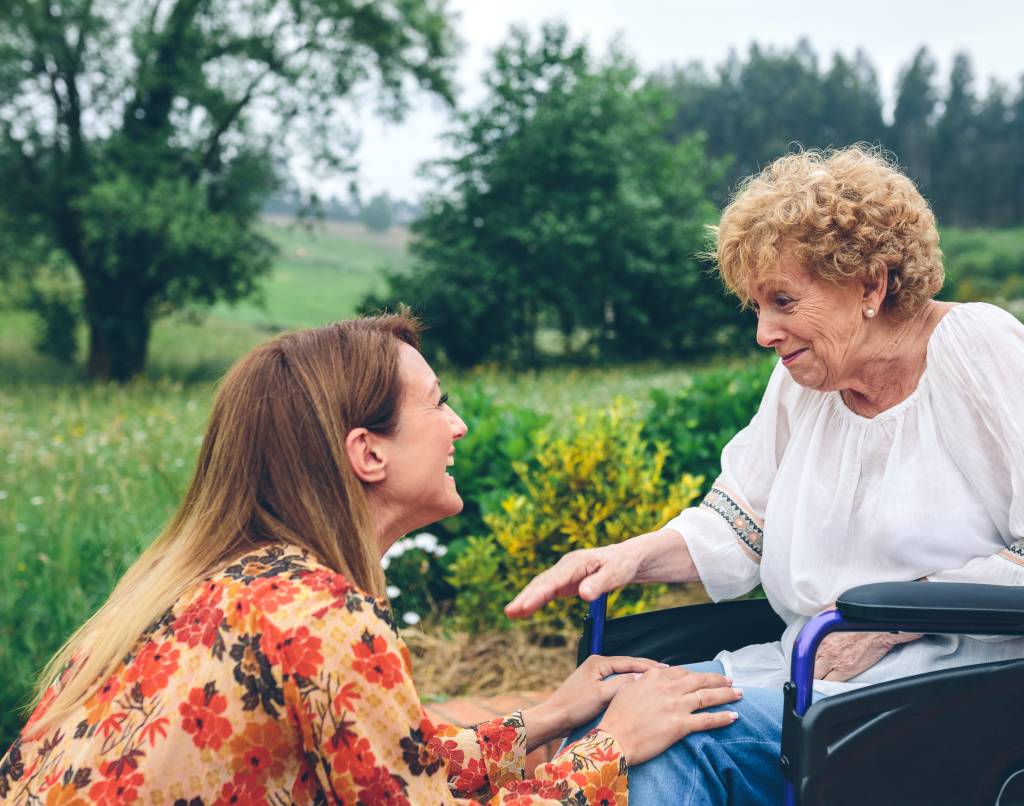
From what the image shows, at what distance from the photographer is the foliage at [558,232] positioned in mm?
19109

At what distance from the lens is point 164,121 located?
17.0m

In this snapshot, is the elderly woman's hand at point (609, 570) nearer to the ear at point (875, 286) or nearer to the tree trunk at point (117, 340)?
the ear at point (875, 286)

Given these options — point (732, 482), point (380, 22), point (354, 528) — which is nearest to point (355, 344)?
point (354, 528)

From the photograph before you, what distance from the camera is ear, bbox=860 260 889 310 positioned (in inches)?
74.5

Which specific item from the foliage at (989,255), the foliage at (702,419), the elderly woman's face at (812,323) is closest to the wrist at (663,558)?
the elderly woman's face at (812,323)

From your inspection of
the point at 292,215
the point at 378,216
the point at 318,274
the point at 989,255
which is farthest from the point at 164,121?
the point at 378,216

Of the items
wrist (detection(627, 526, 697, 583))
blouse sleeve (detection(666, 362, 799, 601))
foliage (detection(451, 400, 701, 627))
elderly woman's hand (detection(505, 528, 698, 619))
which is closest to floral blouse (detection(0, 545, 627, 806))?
elderly woman's hand (detection(505, 528, 698, 619))

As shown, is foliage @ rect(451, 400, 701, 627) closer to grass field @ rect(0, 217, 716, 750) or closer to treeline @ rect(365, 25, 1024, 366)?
grass field @ rect(0, 217, 716, 750)

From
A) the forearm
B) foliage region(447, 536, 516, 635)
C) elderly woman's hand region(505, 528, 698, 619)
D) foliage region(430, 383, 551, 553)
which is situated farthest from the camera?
foliage region(430, 383, 551, 553)

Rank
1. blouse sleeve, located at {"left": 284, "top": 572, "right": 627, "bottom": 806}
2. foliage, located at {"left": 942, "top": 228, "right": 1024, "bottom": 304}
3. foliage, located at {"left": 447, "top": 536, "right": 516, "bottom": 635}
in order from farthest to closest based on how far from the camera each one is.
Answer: foliage, located at {"left": 942, "top": 228, "right": 1024, "bottom": 304}, foliage, located at {"left": 447, "top": 536, "right": 516, "bottom": 635}, blouse sleeve, located at {"left": 284, "top": 572, "right": 627, "bottom": 806}

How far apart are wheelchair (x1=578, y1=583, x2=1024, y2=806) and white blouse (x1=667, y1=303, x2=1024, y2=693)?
19 centimetres

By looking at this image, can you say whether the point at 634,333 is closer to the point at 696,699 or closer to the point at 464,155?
the point at 464,155

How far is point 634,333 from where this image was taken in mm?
20641

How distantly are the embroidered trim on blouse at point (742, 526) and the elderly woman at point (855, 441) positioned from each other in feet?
0.19
